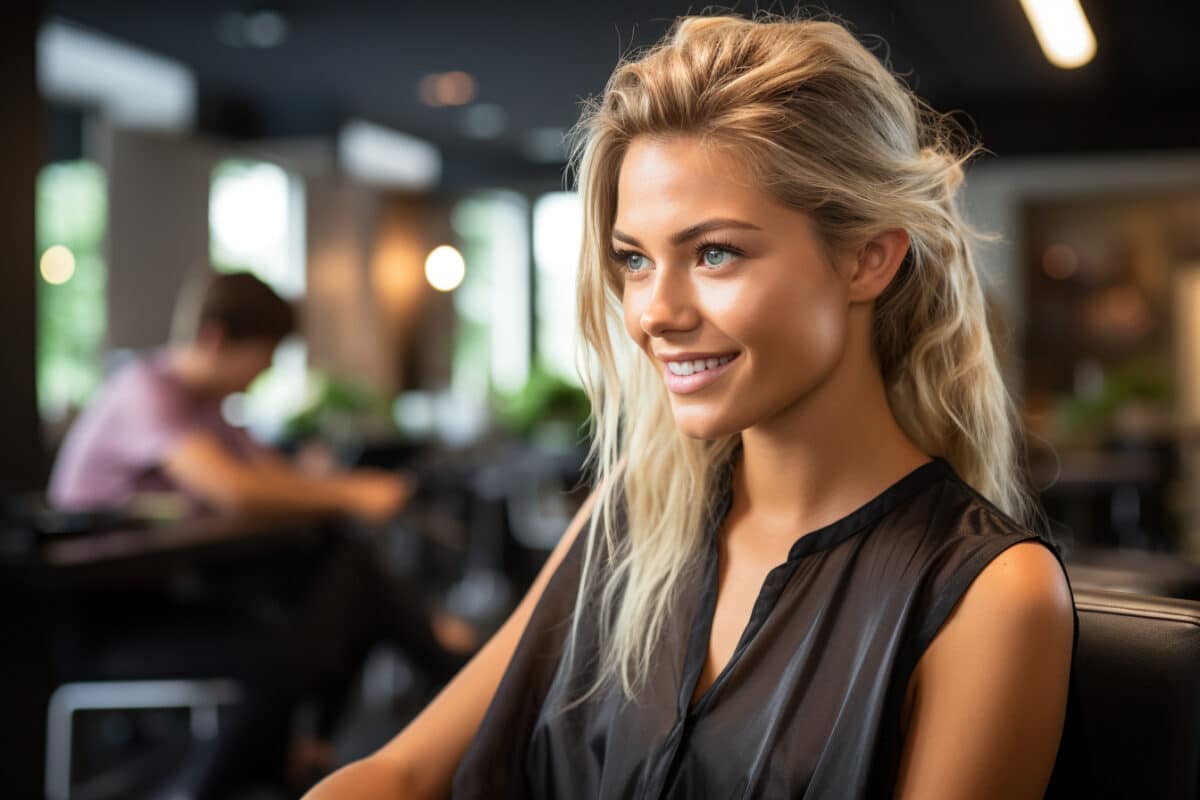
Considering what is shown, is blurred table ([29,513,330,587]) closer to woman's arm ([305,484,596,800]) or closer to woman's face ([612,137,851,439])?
woman's arm ([305,484,596,800])

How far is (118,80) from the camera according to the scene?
24.3 feet

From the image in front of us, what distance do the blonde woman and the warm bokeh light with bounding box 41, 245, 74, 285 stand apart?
668 centimetres

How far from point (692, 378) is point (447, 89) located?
791 cm

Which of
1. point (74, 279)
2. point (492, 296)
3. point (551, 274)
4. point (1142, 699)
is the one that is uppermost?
point (551, 274)

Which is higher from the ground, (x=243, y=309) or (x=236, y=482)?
(x=243, y=309)

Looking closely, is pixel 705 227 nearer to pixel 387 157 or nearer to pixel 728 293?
pixel 728 293

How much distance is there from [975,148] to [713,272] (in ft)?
1.26

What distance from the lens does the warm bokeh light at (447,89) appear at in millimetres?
8180

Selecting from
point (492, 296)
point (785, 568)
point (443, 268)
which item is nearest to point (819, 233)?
point (785, 568)

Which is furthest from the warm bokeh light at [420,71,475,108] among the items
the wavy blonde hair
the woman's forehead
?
the woman's forehead

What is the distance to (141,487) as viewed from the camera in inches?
129

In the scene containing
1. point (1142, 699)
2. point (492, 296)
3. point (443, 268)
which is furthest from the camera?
point (492, 296)

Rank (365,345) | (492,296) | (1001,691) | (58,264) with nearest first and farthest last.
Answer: (1001,691)
(58,264)
(365,345)
(492,296)

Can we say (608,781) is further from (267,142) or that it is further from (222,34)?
(267,142)
